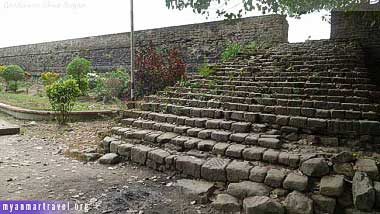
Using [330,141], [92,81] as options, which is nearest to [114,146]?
[330,141]

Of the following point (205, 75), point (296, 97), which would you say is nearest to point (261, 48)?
point (205, 75)

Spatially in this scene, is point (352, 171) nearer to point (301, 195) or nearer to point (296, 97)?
point (301, 195)

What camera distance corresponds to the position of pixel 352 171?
10.0ft

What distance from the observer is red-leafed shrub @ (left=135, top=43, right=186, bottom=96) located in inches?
324

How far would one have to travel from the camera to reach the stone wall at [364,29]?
6957mm

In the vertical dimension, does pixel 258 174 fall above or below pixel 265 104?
below

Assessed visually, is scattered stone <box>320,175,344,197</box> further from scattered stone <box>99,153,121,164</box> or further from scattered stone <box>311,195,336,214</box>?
scattered stone <box>99,153,121,164</box>

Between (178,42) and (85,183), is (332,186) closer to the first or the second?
(85,183)

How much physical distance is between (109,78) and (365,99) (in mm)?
7413

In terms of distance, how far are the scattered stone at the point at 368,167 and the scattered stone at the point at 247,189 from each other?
910mm

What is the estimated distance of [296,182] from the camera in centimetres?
302

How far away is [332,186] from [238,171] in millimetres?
940

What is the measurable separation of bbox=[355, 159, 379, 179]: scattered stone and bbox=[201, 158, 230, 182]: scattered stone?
1341mm

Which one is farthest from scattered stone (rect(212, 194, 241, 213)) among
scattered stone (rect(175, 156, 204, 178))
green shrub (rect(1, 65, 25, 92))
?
green shrub (rect(1, 65, 25, 92))
